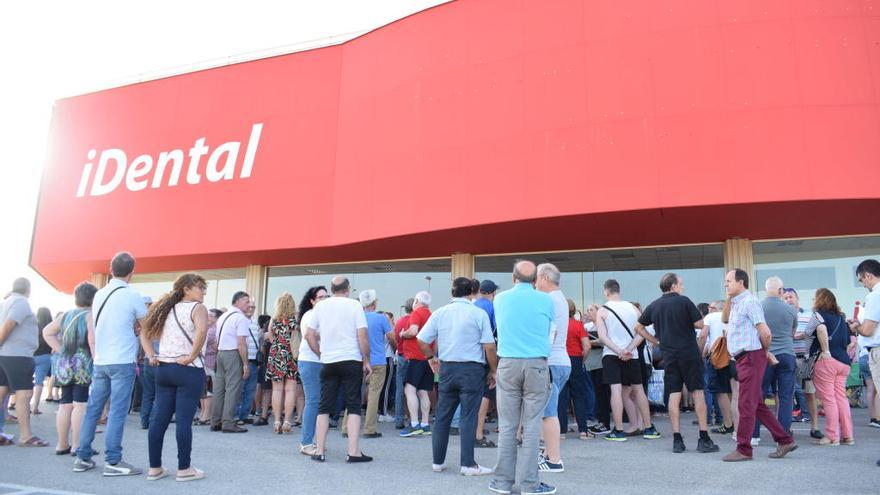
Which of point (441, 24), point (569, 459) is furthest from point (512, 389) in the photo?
point (441, 24)

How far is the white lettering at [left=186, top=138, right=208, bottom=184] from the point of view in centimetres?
1391

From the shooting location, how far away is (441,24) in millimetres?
11469

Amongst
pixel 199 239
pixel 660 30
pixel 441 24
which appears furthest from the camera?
pixel 199 239

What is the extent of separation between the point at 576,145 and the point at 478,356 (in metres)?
5.43

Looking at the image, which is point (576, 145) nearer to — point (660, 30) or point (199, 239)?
point (660, 30)

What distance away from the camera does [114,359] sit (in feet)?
18.1

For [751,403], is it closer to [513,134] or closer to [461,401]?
[461,401]

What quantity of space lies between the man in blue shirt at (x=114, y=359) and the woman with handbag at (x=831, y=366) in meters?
6.81

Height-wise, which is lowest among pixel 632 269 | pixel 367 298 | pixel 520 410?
pixel 520 410

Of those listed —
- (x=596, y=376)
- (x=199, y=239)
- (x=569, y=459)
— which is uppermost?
(x=199, y=239)

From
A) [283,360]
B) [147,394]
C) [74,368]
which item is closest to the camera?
Result: [74,368]

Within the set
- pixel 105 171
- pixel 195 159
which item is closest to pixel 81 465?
pixel 195 159

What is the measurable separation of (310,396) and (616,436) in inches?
141

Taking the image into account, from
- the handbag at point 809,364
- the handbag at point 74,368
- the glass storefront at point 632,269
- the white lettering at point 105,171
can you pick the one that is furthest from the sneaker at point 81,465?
the white lettering at point 105,171
